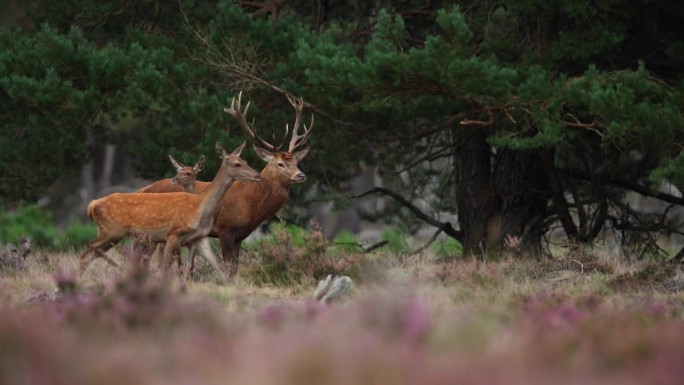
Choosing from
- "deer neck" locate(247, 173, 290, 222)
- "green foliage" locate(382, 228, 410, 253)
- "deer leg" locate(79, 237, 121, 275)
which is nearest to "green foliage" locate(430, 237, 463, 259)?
"green foliage" locate(382, 228, 410, 253)

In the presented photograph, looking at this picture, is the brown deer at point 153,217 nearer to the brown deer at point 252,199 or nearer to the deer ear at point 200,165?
the brown deer at point 252,199

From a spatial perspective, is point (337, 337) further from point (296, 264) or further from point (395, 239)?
point (395, 239)

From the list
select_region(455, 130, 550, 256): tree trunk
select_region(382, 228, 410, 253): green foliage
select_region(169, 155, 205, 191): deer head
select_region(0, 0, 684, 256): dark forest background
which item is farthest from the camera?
select_region(382, 228, 410, 253): green foliage

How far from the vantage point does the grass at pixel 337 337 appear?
5.04 meters

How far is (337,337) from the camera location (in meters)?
5.67

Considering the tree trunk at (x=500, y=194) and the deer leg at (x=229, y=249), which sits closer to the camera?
the deer leg at (x=229, y=249)

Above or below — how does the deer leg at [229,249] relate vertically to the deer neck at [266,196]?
below

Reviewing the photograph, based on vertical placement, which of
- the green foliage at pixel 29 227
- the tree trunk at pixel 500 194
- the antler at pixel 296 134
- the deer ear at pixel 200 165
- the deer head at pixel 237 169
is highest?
the antler at pixel 296 134

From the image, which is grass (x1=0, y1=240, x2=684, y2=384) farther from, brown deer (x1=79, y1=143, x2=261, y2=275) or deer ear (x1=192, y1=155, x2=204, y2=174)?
deer ear (x1=192, y1=155, x2=204, y2=174)

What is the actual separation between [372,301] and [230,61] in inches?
330

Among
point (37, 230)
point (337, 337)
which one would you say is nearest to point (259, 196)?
point (337, 337)

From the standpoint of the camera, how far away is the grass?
5.04 metres

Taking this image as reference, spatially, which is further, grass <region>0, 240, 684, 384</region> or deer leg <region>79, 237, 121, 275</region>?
deer leg <region>79, 237, 121, 275</region>

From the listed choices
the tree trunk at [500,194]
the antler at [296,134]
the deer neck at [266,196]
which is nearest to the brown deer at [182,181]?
the deer neck at [266,196]
